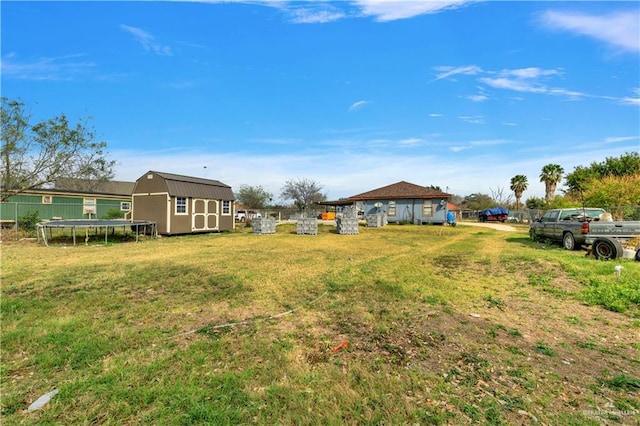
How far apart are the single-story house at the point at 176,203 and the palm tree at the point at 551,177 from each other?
4241 centimetres

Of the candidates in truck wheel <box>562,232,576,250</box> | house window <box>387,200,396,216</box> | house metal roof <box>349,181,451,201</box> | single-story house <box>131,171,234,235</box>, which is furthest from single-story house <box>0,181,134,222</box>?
truck wheel <box>562,232,576,250</box>

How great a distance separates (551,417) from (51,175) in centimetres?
2659

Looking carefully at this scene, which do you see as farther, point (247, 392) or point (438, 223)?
point (438, 223)

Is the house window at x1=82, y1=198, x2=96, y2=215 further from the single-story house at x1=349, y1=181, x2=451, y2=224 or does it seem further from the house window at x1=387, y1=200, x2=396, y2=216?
the house window at x1=387, y1=200, x2=396, y2=216

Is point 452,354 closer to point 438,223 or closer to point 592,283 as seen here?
point 592,283

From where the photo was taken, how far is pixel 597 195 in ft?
64.4

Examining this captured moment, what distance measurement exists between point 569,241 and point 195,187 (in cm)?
1996

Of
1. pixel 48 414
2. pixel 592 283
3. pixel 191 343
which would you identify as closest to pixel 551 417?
pixel 191 343

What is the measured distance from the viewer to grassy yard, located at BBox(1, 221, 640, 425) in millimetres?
2449

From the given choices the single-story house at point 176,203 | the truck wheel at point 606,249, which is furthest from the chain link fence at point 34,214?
the truck wheel at point 606,249

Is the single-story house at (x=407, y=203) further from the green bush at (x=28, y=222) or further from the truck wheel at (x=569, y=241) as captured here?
the green bush at (x=28, y=222)

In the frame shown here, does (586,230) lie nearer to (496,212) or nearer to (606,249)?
(606,249)

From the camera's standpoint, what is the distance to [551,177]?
4003cm

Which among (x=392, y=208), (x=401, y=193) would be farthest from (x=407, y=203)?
(x=392, y=208)
